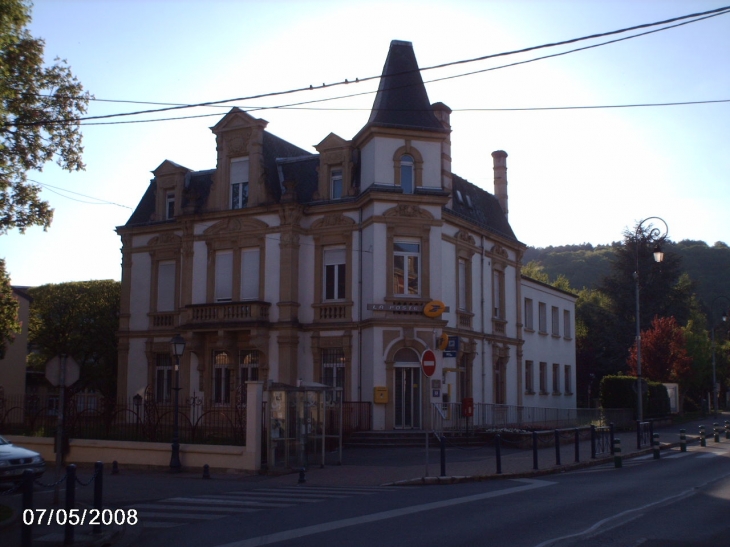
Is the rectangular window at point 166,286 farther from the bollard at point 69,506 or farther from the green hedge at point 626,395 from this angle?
the bollard at point 69,506

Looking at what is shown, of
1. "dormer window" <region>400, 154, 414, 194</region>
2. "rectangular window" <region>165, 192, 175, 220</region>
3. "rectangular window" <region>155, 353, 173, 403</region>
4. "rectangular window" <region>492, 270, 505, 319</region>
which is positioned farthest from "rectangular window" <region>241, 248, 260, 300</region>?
"rectangular window" <region>492, 270, 505, 319</region>

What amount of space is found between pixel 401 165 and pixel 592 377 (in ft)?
122

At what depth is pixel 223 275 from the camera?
33.5m

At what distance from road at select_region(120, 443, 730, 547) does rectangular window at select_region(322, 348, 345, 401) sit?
41.6 feet

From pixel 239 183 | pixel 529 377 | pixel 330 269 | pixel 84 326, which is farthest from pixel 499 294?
pixel 84 326

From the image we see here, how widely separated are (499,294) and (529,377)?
6128 millimetres

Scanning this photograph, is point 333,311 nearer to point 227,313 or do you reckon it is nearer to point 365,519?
point 227,313

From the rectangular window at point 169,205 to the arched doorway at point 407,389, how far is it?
525 inches

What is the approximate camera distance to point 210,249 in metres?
33.7

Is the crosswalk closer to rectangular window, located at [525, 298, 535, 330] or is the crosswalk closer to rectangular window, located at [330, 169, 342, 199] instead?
rectangular window, located at [330, 169, 342, 199]

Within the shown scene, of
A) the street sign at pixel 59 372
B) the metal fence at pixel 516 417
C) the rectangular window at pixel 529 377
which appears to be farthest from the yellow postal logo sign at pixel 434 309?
the street sign at pixel 59 372

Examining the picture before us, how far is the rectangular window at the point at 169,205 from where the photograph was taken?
36056 millimetres

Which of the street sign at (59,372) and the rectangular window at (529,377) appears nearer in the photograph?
the street sign at (59,372)

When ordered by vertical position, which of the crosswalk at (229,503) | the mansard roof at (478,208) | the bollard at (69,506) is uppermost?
the mansard roof at (478,208)
